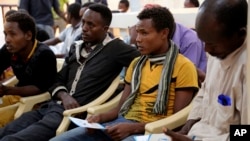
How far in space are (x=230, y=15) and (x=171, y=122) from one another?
2.29ft

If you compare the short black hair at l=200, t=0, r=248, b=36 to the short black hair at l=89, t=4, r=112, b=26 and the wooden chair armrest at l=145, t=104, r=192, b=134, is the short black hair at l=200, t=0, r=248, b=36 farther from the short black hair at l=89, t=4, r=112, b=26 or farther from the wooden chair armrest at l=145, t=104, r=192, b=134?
the short black hair at l=89, t=4, r=112, b=26

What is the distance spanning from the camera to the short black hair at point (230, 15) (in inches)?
53.0

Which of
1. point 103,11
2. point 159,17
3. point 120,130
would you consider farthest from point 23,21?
point 120,130

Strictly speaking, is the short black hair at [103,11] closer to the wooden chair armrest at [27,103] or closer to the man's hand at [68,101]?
the man's hand at [68,101]

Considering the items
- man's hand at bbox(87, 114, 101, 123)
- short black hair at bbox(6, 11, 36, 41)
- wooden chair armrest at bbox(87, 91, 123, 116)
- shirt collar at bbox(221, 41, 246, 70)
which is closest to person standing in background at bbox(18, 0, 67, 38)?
short black hair at bbox(6, 11, 36, 41)

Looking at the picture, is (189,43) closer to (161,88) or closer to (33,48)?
(161,88)

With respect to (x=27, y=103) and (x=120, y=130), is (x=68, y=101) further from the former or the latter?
(x=120, y=130)

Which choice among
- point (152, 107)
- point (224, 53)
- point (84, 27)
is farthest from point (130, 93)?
point (224, 53)

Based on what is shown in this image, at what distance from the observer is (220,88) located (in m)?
1.46

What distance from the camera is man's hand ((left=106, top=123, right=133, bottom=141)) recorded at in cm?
188

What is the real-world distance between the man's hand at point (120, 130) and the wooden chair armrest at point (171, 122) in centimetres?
11

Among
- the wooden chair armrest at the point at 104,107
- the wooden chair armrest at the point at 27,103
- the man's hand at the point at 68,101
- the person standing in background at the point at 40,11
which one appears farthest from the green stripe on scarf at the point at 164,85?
the person standing in background at the point at 40,11

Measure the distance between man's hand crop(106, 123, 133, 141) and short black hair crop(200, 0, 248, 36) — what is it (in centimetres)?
77

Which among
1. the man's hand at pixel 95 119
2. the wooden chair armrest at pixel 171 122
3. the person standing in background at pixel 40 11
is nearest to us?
the wooden chair armrest at pixel 171 122
